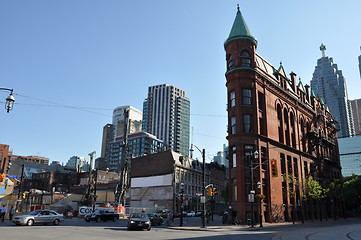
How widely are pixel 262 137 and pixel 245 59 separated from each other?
11086 millimetres

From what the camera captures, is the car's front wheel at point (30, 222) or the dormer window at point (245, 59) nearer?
the car's front wheel at point (30, 222)

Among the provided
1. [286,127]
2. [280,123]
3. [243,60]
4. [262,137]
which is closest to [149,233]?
[262,137]

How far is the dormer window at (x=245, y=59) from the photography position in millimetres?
42562

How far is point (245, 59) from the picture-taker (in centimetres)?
4303

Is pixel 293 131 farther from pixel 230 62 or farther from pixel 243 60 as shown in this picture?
pixel 230 62

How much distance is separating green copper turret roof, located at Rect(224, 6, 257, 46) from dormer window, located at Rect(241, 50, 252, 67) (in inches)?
79.7

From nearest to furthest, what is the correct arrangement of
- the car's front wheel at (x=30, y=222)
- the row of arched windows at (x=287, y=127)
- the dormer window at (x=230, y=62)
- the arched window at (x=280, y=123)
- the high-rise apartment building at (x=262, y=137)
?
1. the car's front wheel at (x=30, y=222)
2. the high-rise apartment building at (x=262, y=137)
3. the dormer window at (x=230, y=62)
4. the arched window at (x=280, y=123)
5. the row of arched windows at (x=287, y=127)

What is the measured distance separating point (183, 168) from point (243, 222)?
41.1 metres

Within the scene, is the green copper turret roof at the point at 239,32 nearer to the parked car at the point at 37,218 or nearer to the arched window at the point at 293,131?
the arched window at the point at 293,131

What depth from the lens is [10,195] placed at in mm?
77938

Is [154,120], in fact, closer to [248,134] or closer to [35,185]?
[35,185]

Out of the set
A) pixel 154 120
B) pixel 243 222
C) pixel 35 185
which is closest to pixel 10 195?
pixel 35 185

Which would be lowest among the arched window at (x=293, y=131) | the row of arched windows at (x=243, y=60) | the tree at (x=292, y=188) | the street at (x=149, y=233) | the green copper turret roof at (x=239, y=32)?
the street at (x=149, y=233)

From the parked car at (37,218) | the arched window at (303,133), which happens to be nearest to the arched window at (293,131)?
the arched window at (303,133)
